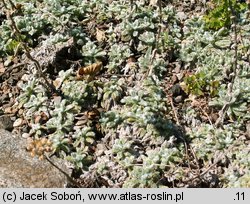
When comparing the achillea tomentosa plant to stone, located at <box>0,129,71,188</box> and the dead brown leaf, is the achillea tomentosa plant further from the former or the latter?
stone, located at <box>0,129,71,188</box>

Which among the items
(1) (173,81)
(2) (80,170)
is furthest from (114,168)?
(1) (173,81)

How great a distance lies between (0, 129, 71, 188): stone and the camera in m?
5.15

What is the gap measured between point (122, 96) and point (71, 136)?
66 centimetres

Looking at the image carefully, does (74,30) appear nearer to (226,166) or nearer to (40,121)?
(40,121)

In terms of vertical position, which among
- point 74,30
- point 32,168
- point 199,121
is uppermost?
point 74,30

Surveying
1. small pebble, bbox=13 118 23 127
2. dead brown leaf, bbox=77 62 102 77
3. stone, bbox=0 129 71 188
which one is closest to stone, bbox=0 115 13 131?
small pebble, bbox=13 118 23 127

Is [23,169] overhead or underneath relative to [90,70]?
underneath

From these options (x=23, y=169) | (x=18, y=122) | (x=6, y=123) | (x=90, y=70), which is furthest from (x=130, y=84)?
(x=23, y=169)

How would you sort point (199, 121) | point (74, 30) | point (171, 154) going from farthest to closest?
point (74, 30) → point (199, 121) → point (171, 154)

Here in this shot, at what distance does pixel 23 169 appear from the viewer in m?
5.28

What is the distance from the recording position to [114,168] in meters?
5.29

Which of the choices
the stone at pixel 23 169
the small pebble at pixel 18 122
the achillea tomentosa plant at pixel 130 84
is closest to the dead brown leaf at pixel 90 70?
the achillea tomentosa plant at pixel 130 84

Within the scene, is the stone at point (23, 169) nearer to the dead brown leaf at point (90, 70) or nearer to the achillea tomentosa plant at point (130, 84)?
the achillea tomentosa plant at point (130, 84)

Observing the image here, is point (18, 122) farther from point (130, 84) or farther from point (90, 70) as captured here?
point (130, 84)
